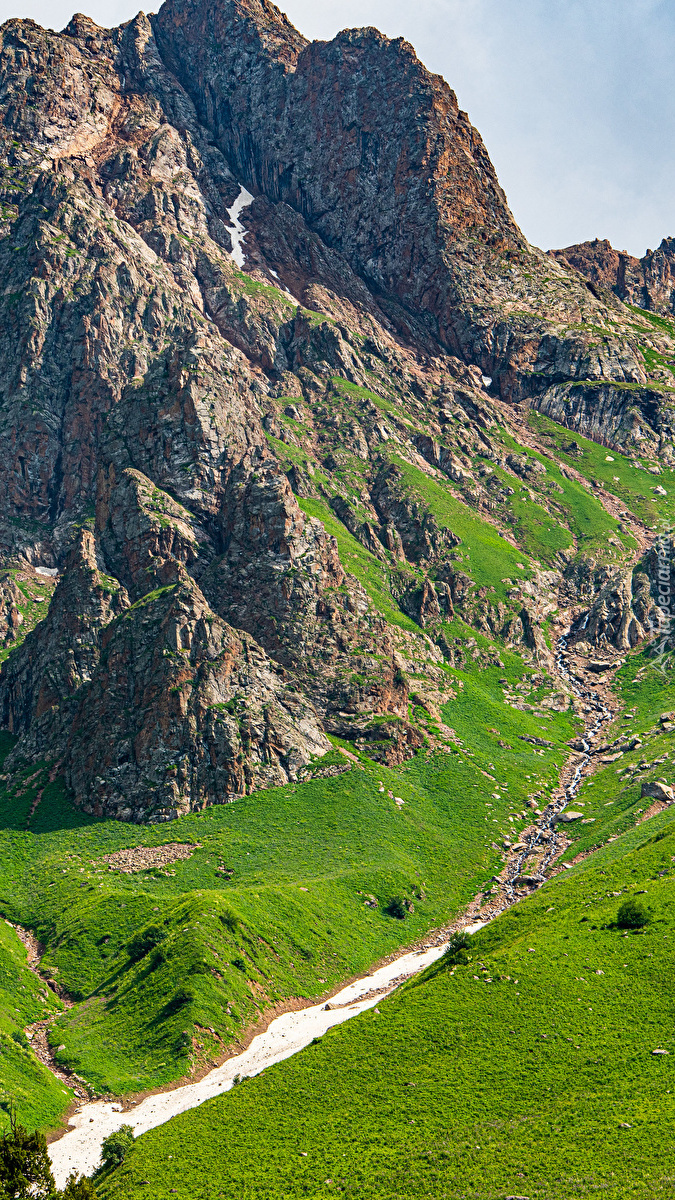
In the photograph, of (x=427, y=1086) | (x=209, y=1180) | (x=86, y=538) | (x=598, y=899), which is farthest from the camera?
(x=86, y=538)

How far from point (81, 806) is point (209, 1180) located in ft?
226

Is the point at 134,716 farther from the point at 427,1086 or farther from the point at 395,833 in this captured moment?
the point at 427,1086

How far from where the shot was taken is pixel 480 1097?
57.3 m

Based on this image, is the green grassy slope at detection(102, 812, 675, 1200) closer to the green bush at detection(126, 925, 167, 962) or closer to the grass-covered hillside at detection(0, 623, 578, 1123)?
the grass-covered hillside at detection(0, 623, 578, 1123)

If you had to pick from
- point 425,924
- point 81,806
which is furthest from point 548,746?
point 81,806

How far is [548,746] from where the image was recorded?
490 ft

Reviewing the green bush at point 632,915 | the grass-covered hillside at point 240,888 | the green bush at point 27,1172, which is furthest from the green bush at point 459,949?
the green bush at point 27,1172

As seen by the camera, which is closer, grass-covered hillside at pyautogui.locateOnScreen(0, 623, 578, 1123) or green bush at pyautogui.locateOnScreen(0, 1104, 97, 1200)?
green bush at pyautogui.locateOnScreen(0, 1104, 97, 1200)

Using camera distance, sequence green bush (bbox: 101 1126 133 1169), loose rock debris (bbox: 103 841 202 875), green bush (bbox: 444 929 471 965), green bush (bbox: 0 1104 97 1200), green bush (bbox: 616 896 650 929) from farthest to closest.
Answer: loose rock debris (bbox: 103 841 202 875), green bush (bbox: 444 929 471 965), green bush (bbox: 616 896 650 929), green bush (bbox: 101 1126 133 1169), green bush (bbox: 0 1104 97 1200)

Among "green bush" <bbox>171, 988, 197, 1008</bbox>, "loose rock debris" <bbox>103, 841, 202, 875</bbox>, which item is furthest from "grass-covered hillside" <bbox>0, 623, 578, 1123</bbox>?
"loose rock debris" <bbox>103, 841, 202, 875</bbox>

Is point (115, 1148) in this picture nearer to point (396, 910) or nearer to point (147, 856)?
point (147, 856)

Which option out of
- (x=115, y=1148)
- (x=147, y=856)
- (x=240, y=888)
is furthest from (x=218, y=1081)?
(x=147, y=856)

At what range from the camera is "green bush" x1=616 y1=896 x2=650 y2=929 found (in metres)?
73.8

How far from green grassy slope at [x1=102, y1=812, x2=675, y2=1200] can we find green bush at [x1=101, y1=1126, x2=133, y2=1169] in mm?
1286
